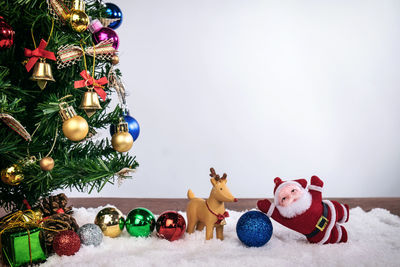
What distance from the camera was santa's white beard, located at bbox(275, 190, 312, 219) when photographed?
998 mm

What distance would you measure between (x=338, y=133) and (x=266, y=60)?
0.58m

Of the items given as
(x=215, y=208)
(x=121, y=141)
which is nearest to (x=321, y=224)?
(x=215, y=208)

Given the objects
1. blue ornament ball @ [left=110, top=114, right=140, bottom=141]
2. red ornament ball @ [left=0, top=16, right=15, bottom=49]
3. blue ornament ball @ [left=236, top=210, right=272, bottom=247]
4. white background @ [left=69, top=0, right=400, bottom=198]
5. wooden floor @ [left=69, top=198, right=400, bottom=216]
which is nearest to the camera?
red ornament ball @ [left=0, top=16, right=15, bottom=49]

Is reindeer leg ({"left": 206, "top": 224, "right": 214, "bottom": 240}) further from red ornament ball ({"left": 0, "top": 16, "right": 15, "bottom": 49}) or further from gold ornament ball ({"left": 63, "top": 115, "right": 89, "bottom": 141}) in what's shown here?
red ornament ball ({"left": 0, "top": 16, "right": 15, "bottom": 49})

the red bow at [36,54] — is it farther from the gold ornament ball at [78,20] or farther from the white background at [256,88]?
the white background at [256,88]

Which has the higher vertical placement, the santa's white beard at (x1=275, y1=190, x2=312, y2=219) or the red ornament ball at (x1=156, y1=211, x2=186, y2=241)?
the santa's white beard at (x1=275, y1=190, x2=312, y2=219)

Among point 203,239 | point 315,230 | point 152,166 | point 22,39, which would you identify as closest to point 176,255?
point 203,239

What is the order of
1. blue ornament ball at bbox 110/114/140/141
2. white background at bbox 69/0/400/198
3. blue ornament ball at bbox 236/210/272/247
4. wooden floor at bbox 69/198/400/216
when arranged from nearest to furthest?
blue ornament ball at bbox 236/210/272/247 → blue ornament ball at bbox 110/114/140/141 → wooden floor at bbox 69/198/400/216 → white background at bbox 69/0/400/198

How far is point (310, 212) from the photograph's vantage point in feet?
3.28

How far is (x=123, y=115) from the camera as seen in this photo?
1.11 metres

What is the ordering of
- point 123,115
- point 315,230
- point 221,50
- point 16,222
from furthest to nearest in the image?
point 221,50
point 123,115
point 315,230
point 16,222

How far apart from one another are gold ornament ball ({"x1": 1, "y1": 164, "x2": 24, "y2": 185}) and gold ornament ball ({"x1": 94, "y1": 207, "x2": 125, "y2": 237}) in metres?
0.28

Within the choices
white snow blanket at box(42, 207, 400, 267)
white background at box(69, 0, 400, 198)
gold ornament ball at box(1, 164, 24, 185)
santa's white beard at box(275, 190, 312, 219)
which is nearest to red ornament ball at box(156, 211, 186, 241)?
white snow blanket at box(42, 207, 400, 267)

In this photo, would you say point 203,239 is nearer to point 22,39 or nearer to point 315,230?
point 315,230
